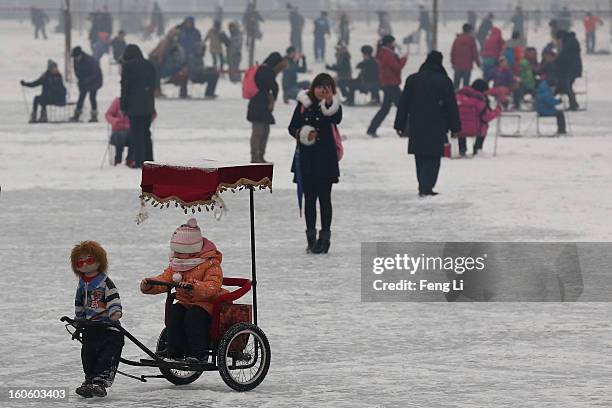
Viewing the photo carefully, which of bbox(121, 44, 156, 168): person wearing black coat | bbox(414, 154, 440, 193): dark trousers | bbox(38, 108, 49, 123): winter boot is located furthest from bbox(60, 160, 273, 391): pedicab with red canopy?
bbox(38, 108, 49, 123): winter boot

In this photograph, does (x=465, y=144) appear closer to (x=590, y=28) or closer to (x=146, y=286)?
(x=146, y=286)

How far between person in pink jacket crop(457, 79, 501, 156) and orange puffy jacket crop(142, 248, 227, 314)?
1407 cm

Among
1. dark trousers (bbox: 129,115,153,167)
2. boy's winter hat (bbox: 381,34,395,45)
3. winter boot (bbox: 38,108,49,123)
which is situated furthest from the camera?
winter boot (bbox: 38,108,49,123)

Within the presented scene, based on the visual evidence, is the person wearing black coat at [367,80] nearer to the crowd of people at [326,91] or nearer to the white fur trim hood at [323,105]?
the crowd of people at [326,91]

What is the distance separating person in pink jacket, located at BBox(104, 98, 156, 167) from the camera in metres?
20.6

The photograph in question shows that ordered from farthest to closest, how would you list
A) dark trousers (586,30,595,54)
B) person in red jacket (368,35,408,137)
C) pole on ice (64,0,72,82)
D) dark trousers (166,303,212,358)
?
1. dark trousers (586,30,595,54)
2. pole on ice (64,0,72,82)
3. person in red jacket (368,35,408,137)
4. dark trousers (166,303,212,358)

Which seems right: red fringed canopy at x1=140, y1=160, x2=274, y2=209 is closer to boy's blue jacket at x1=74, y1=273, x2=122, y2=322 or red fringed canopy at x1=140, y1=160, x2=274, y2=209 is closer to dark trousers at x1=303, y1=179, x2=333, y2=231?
boy's blue jacket at x1=74, y1=273, x2=122, y2=322

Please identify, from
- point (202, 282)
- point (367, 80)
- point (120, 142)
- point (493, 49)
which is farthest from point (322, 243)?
point (493, 49)

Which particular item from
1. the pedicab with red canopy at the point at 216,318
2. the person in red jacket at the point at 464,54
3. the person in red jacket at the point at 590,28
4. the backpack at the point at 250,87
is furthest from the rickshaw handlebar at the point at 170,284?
the person in red jacket at the point at 590,28

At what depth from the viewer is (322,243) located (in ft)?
43.2

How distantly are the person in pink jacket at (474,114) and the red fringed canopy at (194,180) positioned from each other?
45.3 feet

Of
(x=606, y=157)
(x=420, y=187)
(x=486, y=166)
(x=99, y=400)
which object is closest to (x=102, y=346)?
(x=99, y=400)

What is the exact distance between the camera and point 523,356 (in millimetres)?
9031

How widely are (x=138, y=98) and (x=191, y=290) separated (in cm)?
1217
